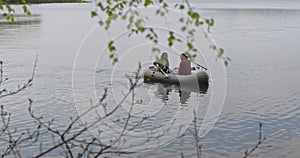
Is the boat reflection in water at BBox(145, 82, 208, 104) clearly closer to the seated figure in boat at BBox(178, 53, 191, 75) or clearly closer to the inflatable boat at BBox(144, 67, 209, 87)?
the inflatable boat at BBox(144, 67, 209, 87)

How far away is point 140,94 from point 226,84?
4009 millimetres

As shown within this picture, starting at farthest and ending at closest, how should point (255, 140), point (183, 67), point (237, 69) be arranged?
point (237, 69) → point (183, 67) → point (255, 140)

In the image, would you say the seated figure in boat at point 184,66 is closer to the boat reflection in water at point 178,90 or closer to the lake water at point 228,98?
the boat reflection in water at point 178,90

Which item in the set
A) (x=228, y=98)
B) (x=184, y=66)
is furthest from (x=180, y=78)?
(x=228, y=98)

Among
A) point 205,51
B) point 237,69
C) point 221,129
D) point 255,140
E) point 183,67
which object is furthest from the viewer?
point 205,51

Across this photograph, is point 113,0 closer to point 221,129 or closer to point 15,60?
point 221,129

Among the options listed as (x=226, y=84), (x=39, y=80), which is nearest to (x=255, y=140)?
(x=226, y=84)

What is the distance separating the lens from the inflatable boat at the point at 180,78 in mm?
18312

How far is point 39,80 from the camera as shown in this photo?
1948cm

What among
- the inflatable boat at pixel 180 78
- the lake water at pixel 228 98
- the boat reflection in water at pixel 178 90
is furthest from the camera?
the inflatable boat at pixel 180 78

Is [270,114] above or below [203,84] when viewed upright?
below

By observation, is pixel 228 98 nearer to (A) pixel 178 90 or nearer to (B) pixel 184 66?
(A) pixel 178 90

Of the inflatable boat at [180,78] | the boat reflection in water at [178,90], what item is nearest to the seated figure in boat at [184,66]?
the inflatable boat at [180,78]

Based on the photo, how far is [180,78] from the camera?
18.4 m
